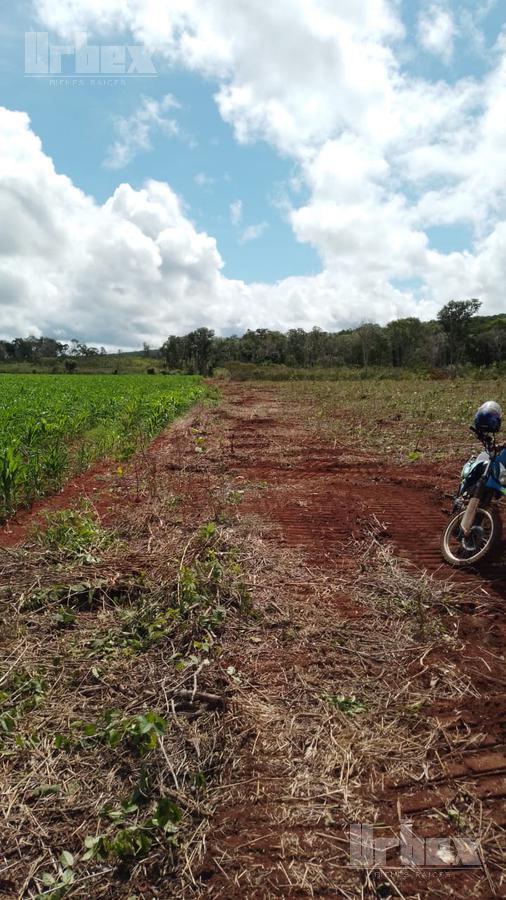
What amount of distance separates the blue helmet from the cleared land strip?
1448 mm

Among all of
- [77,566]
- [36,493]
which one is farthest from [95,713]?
[36,493]

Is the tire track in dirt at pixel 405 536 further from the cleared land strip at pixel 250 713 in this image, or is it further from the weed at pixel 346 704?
the weed at pixel 346 704

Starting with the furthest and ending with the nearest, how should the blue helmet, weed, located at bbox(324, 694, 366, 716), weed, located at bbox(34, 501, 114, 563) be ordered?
1. the blue helmet
2. weed, located at bbox(34, 501, 114, 563)
3. weed, located at bbox(324, 694, 366, 716)

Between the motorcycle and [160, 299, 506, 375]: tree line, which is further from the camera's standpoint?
[160, 299, 506, 375]: tree line

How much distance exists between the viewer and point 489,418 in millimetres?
4555

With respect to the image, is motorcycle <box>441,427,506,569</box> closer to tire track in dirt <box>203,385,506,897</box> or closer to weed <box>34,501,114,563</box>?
tire track in dirt <box>203,385,506,897</box>

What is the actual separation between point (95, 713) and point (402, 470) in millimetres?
6901

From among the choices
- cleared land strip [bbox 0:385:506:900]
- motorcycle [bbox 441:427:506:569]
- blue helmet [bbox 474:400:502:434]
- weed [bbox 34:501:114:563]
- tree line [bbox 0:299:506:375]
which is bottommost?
cleared land strip [bbox 0:385:506:900]

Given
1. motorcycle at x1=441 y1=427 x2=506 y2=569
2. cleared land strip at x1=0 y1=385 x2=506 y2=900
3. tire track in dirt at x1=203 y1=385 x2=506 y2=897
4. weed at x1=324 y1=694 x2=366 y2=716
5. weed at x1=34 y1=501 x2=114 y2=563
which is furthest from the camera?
motorcycle at x1=441 y1=427 x2=506 y2=569

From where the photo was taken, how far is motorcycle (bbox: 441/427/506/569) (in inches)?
172

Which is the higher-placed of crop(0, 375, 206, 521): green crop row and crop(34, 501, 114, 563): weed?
crop(0, 375, 206, 521): green crop row

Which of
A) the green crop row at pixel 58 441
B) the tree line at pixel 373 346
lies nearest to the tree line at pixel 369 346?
the tree line at pixel 373 346

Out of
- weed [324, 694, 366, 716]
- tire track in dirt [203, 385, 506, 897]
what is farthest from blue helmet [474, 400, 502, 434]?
weed [324, 694, 366, 716]

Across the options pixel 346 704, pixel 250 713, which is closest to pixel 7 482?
pixel 250 713
